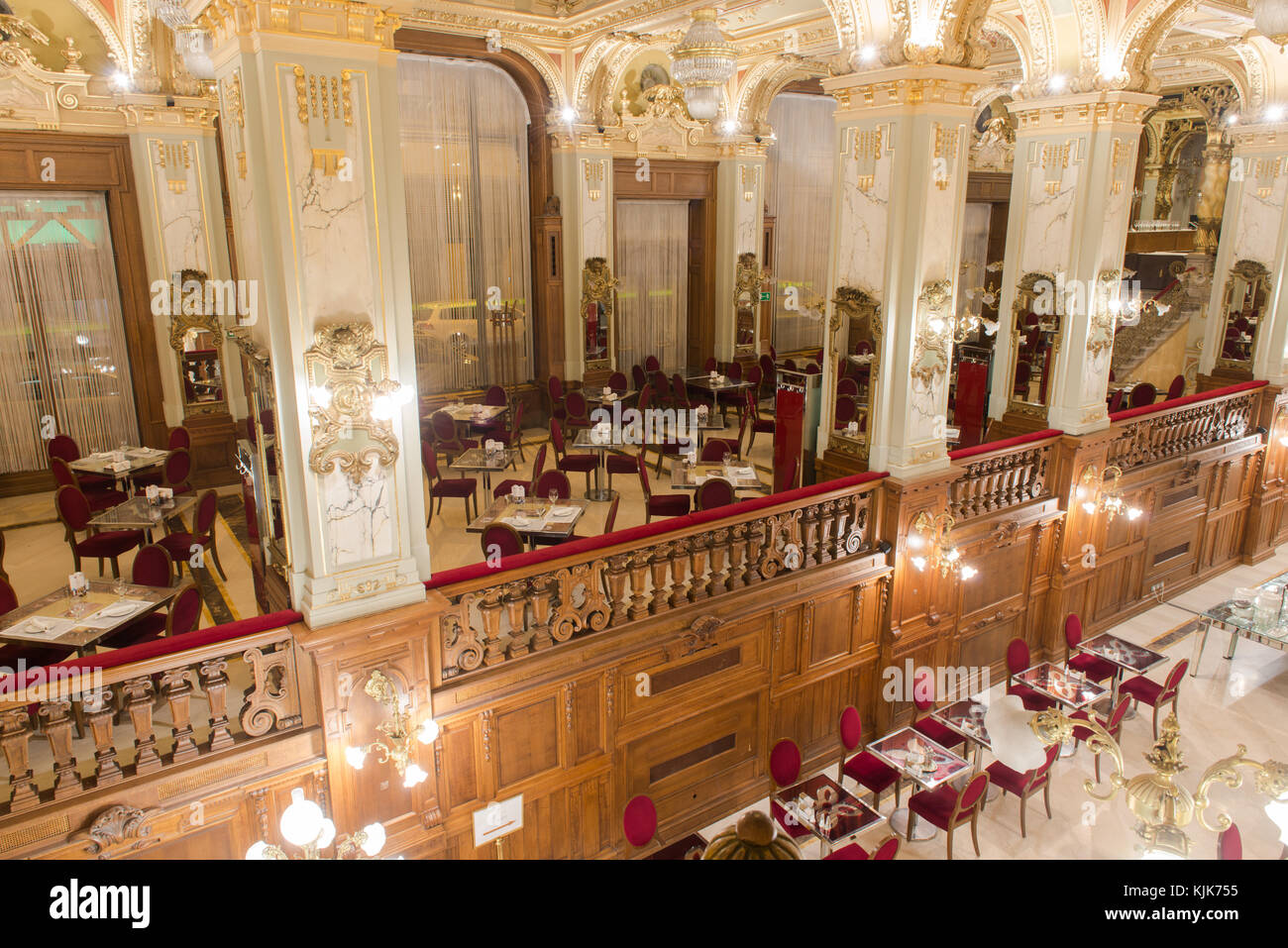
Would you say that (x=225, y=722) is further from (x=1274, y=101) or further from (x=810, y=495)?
(x=1274, y=101)

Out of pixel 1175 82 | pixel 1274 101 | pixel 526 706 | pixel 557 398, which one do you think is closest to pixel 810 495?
pixel 526 706

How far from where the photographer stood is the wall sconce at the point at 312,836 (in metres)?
3.09

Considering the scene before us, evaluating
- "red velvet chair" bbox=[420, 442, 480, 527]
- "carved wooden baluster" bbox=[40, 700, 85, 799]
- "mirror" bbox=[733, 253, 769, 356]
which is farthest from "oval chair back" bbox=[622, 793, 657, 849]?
"mirror" bbox=[733, 253, 769, 356]

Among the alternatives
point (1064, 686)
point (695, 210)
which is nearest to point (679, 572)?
point (1064, 686)

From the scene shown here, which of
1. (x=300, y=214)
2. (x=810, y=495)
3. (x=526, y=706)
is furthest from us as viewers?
(x=810, y=495)

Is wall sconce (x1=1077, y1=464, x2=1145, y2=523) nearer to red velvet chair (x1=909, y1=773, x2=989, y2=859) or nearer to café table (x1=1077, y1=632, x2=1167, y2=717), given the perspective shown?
café table (x1=1077, y1=632, x2=1167, y2=717)

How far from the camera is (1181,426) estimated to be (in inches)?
→ 336

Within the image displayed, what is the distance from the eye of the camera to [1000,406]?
27.2ft

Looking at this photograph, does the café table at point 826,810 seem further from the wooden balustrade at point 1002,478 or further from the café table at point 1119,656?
the café table at point 1119,656

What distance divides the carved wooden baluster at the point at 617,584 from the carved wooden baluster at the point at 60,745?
2.68 m

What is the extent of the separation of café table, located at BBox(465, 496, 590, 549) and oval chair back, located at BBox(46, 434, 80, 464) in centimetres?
475

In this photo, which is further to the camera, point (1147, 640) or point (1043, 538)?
point (1147, 640)

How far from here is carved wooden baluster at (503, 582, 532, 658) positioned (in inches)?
184

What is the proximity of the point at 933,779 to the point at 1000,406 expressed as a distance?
165 inches
